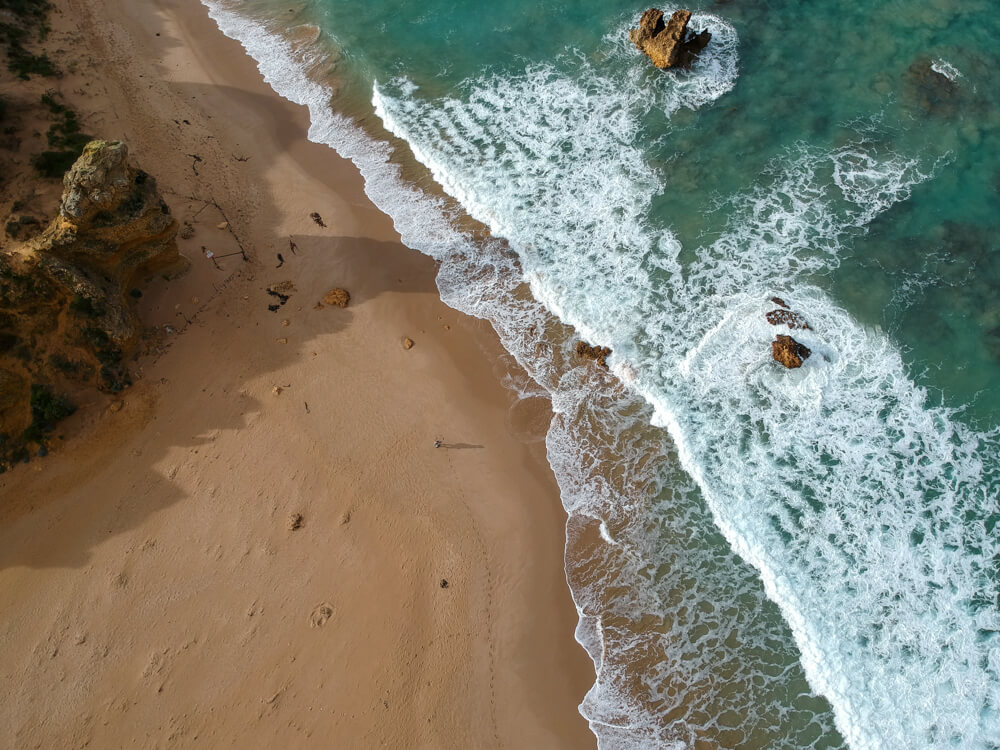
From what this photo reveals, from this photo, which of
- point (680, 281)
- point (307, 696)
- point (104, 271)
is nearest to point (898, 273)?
point (680, 281)

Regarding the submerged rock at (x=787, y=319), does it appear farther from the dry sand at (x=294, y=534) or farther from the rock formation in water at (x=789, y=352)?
the dry sand at (x=294, y=534)

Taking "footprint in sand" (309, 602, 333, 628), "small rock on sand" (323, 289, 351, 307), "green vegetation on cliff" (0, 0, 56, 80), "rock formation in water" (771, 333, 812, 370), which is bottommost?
"footprint in sand" (309, 602, 333, 628)

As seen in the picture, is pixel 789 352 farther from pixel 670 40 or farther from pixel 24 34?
pixel 24 34

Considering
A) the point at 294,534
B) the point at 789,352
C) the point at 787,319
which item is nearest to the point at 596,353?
the point at 789,352

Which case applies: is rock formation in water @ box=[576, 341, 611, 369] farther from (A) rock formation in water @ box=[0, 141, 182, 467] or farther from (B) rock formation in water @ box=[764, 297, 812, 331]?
(A) rock formation in water @ box=[0, 141, 182, 467]

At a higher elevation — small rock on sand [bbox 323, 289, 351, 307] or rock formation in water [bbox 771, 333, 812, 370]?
small rock on sand [bbox 323, 289, 351, 307]

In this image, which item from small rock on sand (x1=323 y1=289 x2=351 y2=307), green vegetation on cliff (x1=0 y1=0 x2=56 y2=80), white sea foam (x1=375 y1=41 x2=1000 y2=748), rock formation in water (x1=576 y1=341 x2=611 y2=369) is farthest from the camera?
green vegetation on cliff (x1=0 y1=0 x2=56 y2=80)

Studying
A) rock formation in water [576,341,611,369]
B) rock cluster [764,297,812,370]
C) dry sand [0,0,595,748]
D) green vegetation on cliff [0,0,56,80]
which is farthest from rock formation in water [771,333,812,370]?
green vegetation on cliff [0,0,56,80]

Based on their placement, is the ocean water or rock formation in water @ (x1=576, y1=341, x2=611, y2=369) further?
rock formation in water @ (x1=576, y1=341, x2=611, y2=369)
